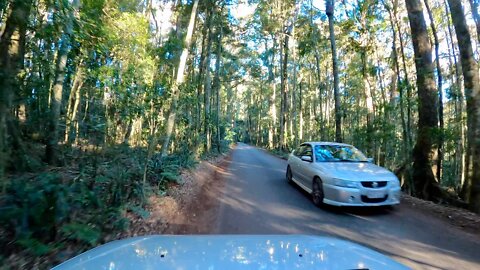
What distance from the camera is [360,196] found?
23.7 ft

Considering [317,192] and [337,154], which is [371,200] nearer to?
[317,192]

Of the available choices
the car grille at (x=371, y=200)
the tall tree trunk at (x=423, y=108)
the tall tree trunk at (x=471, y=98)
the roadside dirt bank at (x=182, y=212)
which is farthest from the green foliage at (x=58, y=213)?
the tall tree trunk at (x=423, y=108)

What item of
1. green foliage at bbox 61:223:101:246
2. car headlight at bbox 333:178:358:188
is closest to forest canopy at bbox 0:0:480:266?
green foliage at bbox 61:223:101:246

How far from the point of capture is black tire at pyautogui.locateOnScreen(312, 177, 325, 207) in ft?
26.0

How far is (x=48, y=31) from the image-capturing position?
18.6 ft

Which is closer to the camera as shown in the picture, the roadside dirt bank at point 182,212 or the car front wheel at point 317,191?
the roadside dirt bank at point 182,212

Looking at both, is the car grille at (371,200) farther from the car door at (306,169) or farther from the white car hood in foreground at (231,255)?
the white car hood in foreground at (231,255)

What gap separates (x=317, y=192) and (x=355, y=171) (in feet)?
3.54

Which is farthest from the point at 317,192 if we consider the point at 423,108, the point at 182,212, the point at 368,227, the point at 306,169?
the point at 423,108

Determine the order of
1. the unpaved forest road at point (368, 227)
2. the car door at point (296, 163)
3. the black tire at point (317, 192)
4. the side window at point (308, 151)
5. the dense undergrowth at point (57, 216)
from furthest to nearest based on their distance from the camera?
1. the car door at point (296, 163)
2. the side window at point (308, 151)
3. the black tire at point (317, 192)
4. the unpaved forest road at point (368, 227)
5. the dense undergrowth at point (57, 216)

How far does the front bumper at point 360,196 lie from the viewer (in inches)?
284

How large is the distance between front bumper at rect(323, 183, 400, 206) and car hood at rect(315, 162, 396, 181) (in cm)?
26

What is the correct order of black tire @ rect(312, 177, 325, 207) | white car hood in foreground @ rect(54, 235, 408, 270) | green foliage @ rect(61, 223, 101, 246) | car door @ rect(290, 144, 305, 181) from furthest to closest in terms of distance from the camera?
1. car door @ rect(290, 144, 305, 181)
2. black tire @ rect(312, 177, 325, 207)
3. green foliage @ rect(61, 223, 101, 246)
4. white car hood in foreground @ rect(54, 235, 408, 270)

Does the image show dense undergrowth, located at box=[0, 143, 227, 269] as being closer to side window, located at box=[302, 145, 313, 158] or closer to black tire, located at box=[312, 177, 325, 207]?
black tire, located at box=[312, 177, 325, 207]
